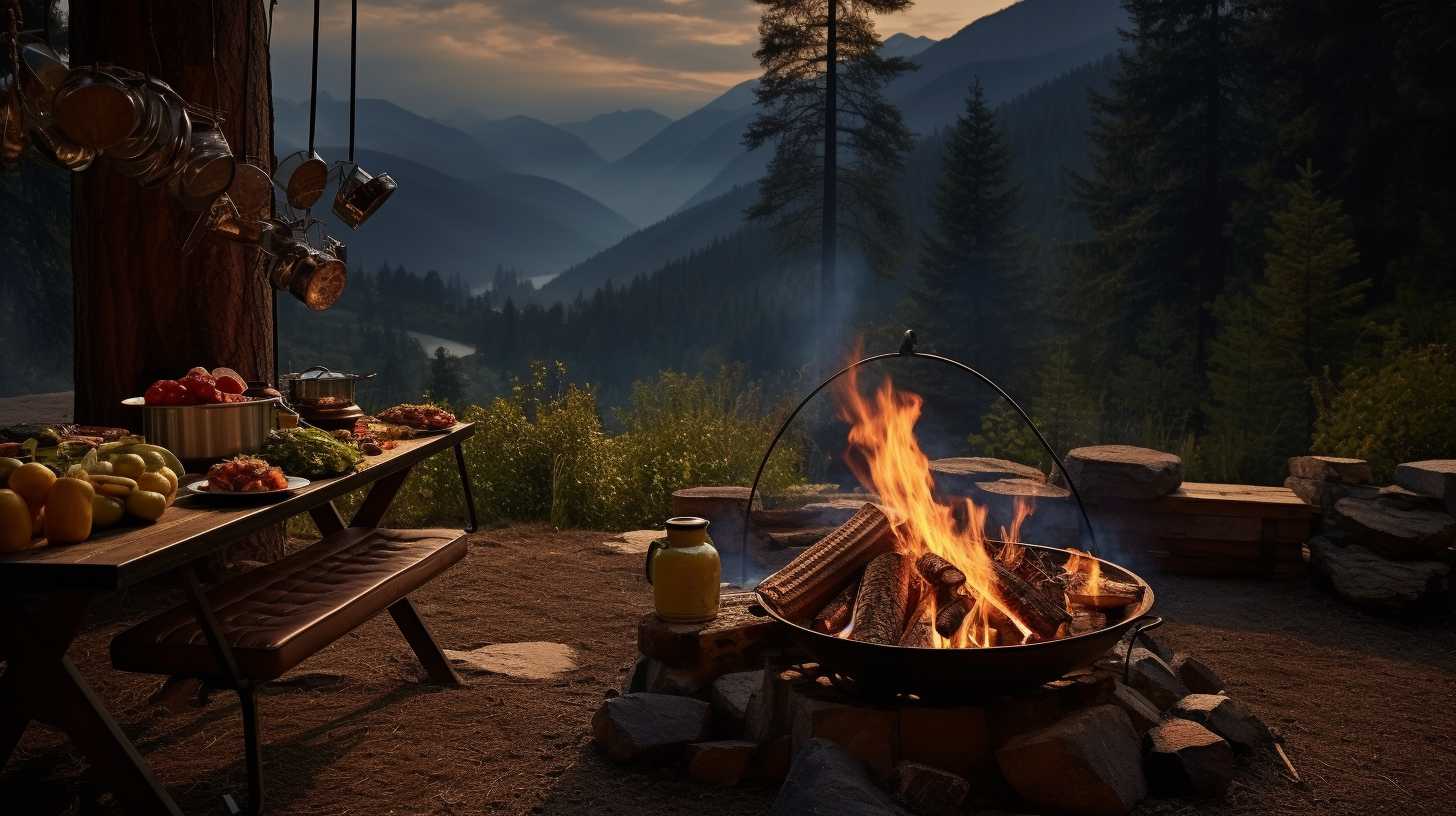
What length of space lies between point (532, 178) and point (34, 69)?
502 feet

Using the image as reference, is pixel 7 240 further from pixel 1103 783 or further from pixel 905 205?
pixel 905 205

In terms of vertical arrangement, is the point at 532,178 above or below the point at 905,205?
above

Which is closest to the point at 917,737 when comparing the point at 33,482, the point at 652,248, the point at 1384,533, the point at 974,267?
the point at 33,482

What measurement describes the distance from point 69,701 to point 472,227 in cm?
11543

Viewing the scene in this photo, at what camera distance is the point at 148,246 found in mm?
5418

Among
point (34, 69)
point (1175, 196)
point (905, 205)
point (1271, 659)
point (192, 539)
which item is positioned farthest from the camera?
point (905, 205)

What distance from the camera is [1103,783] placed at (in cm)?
328

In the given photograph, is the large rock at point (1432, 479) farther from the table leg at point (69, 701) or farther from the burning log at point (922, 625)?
the table leg at point (69, 701)

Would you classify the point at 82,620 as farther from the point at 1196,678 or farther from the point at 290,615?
the point at 1196,678

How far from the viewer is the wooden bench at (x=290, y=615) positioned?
3.13m

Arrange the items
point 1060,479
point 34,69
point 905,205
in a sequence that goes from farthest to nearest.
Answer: point 905,205
point 1060,479
point 34,69

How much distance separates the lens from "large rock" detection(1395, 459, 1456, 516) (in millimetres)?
6160

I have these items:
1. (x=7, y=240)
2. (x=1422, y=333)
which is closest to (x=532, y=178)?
(x=7, y=240)

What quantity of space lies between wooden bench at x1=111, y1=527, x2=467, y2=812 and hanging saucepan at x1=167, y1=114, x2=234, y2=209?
1.56 metres
